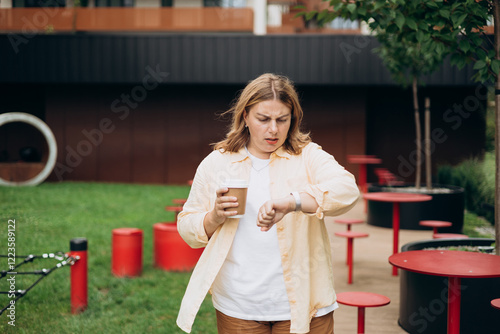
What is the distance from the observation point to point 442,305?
424 centimetres

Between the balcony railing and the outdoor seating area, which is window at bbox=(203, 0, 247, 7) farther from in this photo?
the balcony railing

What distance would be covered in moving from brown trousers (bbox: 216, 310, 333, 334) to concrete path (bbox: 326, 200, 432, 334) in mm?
2517

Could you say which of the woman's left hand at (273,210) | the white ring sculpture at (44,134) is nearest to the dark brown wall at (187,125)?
the white ring sculpture at (44,134)

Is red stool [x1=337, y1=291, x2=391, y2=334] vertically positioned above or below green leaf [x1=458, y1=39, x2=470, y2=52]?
below

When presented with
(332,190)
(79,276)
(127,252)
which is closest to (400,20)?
(332,190)

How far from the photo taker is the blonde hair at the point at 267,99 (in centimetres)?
227

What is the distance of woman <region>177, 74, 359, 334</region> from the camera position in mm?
2221

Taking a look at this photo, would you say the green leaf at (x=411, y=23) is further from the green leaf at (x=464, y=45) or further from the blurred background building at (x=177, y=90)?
the blurred background building at (x=177, y=90)

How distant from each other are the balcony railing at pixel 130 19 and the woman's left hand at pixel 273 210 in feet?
61.4

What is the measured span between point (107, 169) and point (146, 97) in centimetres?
285

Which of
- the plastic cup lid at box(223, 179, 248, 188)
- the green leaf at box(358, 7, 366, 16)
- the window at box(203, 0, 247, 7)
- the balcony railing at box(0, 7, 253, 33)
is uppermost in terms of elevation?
the window at box(203, 0, 247, 7)

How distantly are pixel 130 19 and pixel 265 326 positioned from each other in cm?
1969

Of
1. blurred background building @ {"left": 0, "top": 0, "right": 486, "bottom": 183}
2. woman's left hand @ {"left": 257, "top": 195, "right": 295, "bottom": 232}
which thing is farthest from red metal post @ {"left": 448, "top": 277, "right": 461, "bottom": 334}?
blurred background building @ {"left": 0, "top": 0, "right": 486, "bottom": 183}

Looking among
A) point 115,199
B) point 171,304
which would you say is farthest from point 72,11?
point 171,304
